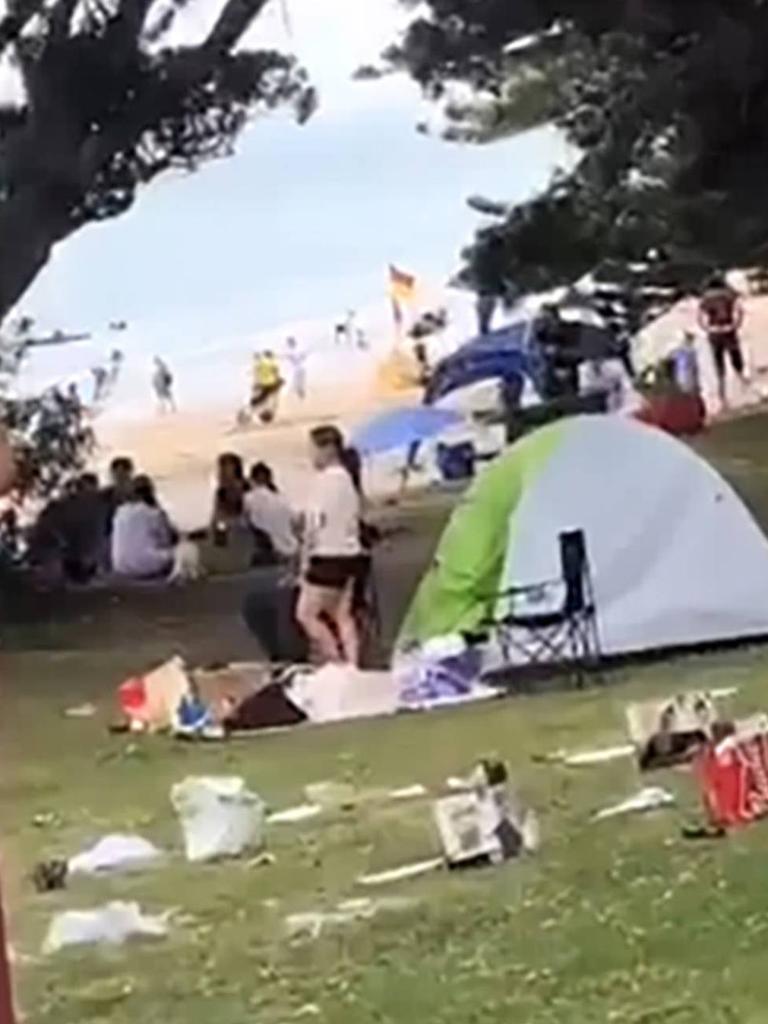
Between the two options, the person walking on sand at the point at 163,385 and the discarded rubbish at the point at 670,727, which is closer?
the person walking on sand at the point at 163,385

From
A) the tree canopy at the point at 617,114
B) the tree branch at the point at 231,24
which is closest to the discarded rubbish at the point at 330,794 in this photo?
the tree canopy at the point at 617,114

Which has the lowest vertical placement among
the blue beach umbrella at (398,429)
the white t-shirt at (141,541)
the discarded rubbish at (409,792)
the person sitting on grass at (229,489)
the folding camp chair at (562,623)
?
the discarded rubbish at (409,792)

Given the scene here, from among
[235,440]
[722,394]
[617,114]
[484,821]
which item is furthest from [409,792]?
[617,114]

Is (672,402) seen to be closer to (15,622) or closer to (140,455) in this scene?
(140,455)

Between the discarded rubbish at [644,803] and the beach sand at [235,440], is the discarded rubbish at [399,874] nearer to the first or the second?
the discarded rubbish at [644,803]

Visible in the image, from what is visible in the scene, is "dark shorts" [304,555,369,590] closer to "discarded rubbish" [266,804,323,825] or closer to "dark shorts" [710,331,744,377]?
"discarded rubbish" [266,804,323,825]

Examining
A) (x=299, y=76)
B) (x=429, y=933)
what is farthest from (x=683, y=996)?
→ (x=299, y=76)

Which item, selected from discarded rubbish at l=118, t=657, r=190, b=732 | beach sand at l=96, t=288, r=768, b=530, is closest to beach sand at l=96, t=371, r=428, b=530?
beach sand at l=96, t=288, r=768, b=530
